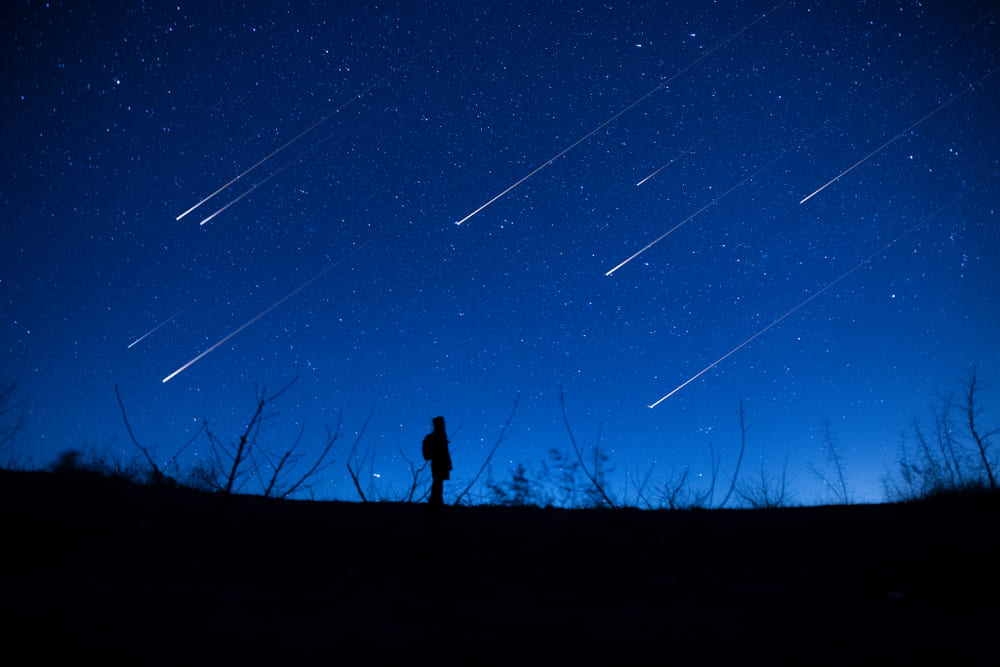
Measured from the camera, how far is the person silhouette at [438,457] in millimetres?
7492

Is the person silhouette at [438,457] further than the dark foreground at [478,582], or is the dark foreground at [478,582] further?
the person silhouette at [438,457]

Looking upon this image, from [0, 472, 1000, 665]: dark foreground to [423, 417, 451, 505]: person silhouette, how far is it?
0.33 m

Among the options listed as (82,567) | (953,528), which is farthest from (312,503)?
(953,528)

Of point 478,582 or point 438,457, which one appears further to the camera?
point 438,457

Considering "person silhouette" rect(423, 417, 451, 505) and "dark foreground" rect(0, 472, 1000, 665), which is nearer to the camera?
"dark foreground" rect(0, 472, 1000, 665)

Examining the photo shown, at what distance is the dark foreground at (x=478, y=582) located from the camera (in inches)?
130

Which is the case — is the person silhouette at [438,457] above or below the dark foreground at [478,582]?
above

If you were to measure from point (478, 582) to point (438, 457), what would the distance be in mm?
2681

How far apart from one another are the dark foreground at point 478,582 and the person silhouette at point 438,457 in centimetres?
33

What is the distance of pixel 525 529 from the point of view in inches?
288

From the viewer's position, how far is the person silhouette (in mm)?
7492

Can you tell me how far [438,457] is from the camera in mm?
7742

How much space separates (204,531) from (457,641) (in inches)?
186

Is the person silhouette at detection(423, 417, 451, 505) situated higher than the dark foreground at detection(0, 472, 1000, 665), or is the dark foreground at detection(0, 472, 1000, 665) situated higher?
the person silhouette at detection(423, 417, 451, 505)
